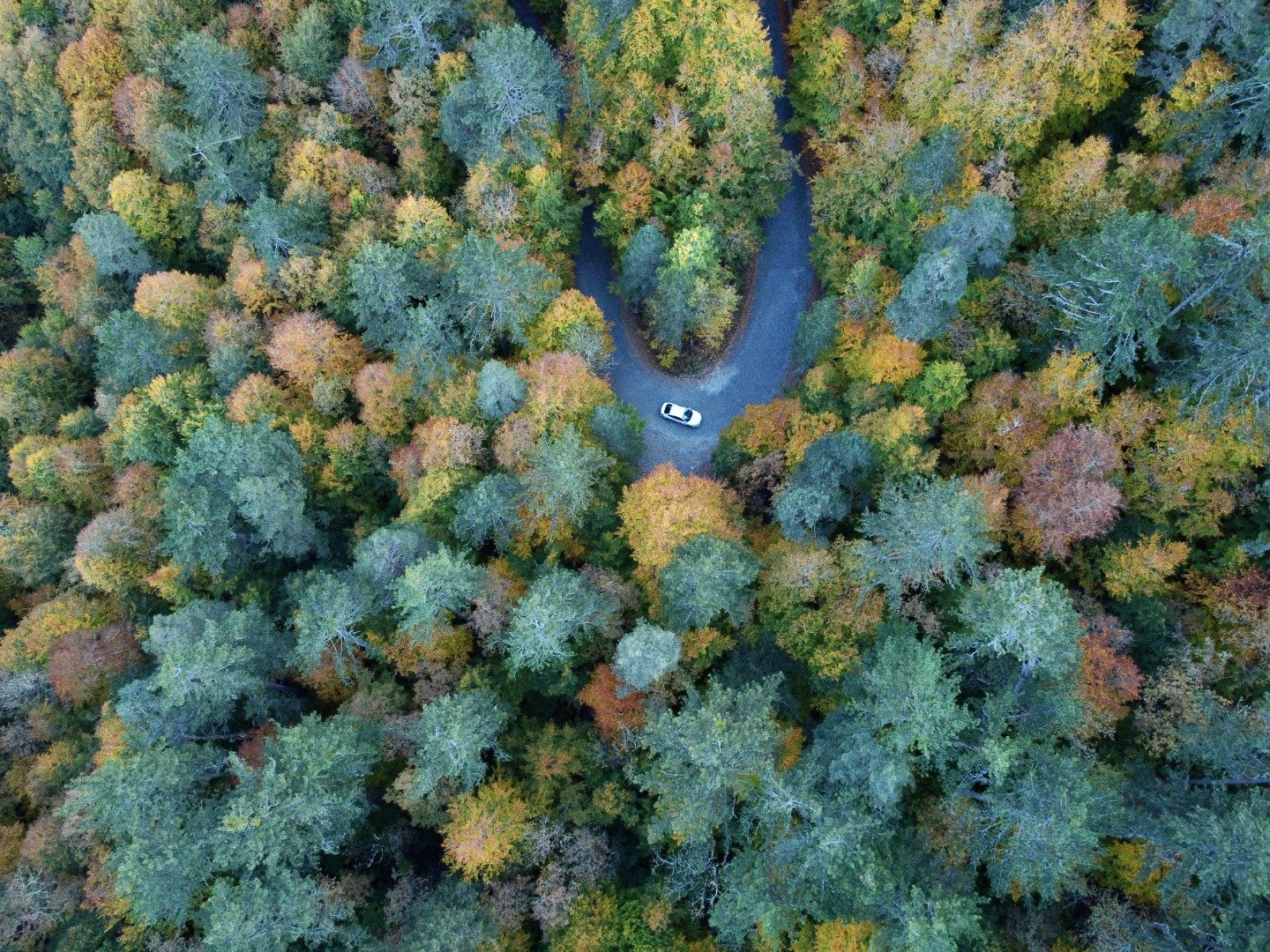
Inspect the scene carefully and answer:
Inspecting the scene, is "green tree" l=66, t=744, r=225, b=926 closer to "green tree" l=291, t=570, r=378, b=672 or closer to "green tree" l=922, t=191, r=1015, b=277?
"green tree" l=291, t=570, r=378, b=672

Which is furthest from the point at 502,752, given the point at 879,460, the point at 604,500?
the point at 879,460

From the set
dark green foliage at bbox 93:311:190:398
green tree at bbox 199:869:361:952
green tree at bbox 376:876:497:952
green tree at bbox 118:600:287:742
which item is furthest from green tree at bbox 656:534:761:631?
dark green foliage at bbox 93:311:190:398

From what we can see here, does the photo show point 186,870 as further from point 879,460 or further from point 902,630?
point 879,460

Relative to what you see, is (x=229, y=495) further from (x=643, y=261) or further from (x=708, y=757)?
(x=708, y=757)

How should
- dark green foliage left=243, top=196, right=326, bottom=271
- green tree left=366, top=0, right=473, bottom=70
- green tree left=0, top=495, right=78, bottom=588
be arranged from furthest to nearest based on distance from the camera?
green tree left=0, top=495, right=78, bottom=588 → dark green foliage left=243, top=196, right=326, bottom=271 → green tree left=366, top=0, right=473, bottom=70

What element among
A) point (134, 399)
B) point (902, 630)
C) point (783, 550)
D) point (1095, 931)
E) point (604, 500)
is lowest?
point (1095, 931)

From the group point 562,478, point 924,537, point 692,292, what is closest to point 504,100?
point 692,292
